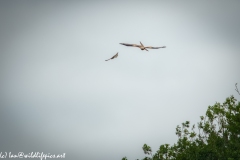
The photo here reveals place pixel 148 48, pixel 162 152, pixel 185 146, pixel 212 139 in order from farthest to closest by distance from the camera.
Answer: pixel 162 152
pixel 185 146
pixel 212 139
pixel 148 48

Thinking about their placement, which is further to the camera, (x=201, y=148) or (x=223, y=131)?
(x=223, y=131)

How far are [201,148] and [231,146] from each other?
2.20 metres

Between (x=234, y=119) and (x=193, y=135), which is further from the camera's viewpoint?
(x=193, y=135)

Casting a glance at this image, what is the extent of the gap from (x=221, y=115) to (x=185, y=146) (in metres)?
4.47

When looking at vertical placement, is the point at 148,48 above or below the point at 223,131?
above

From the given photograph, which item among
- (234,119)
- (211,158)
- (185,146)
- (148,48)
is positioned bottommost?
(211,158)

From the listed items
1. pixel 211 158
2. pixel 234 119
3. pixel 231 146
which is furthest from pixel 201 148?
pixel 234 119

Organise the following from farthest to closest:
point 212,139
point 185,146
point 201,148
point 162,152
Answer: point 162,152 → point 185,146 → point 212,139 → point 201,148

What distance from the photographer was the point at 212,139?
18.1m

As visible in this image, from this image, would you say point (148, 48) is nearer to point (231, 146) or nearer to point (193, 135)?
point (231, 146)

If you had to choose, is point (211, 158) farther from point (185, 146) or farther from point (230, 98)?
point (230, 98)

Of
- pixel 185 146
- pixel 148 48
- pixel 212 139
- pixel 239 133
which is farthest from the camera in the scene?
pixel 185 146

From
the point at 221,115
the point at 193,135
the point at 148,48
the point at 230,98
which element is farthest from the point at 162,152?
the point at 148,48

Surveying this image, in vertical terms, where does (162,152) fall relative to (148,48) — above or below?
below
